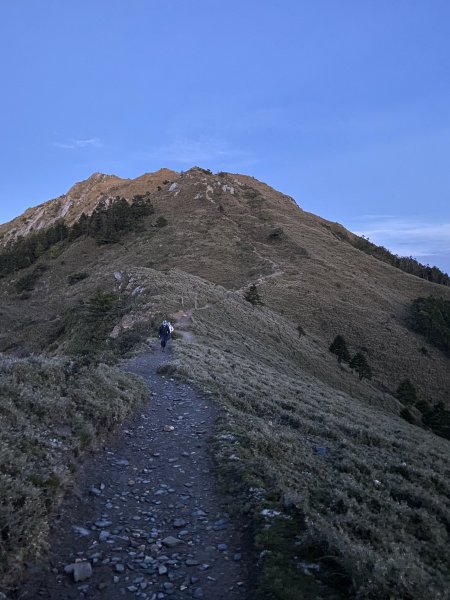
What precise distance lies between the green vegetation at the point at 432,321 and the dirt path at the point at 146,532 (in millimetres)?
60918

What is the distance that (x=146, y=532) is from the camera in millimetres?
6820

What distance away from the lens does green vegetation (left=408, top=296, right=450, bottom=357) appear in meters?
62.6

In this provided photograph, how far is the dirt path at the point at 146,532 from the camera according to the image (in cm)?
550

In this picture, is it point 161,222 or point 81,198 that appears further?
point 81,198

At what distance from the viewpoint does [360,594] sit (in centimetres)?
516

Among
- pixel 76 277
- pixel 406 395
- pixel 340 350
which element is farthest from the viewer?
pixel 76 277

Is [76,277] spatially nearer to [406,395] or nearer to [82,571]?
[406,395]

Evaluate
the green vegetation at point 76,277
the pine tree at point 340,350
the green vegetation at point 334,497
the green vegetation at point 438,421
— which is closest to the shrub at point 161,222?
the green vegetation at point 76,277

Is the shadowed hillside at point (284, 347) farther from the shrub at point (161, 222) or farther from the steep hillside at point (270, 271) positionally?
the shrub at point (161, 222)

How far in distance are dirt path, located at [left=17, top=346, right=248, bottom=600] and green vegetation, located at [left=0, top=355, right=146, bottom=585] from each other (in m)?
0.45

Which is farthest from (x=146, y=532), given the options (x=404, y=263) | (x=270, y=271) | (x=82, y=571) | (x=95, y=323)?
(x=404, y=263)

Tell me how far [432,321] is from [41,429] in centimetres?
6588

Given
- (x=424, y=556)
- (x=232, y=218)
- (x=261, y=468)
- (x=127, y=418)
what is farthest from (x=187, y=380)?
(x=232, y=218)

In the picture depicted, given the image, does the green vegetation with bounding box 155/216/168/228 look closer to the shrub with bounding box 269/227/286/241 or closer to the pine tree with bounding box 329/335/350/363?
the shrub with bounding box 269/227/286/241
